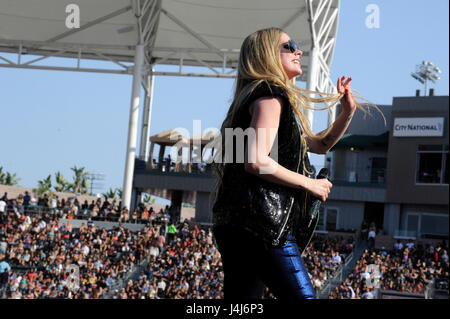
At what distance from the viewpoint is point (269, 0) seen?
30297mm

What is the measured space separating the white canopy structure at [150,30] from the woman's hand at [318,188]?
25275 millimetres

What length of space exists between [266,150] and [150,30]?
102ft

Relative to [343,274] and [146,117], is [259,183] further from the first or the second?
[146,117]

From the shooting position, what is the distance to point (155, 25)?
3394 cm

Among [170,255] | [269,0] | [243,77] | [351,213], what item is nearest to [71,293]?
[170,255]

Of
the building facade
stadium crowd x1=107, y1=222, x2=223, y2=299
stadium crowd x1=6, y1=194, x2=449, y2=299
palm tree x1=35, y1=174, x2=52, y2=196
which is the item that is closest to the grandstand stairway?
stadium crowd x1=6, y1=194, x2=449, y2=299

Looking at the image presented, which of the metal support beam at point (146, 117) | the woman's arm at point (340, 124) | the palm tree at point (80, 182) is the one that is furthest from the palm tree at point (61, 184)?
the woman's arm at point (340, 124)

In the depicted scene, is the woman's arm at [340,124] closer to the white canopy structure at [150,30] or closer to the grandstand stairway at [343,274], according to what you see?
the grandstand stairway at [343,274]

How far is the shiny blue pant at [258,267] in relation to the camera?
2.93 m

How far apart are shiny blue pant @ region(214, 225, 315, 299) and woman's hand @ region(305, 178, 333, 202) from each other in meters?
0.19

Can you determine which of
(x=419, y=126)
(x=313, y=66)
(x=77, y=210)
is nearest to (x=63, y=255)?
(x=77, y=210)

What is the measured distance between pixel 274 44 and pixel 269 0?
2778cm
